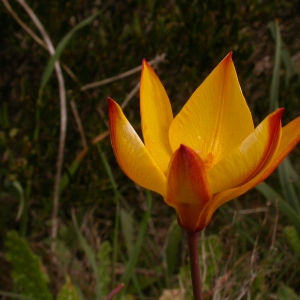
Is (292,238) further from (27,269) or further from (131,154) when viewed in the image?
(131,154)

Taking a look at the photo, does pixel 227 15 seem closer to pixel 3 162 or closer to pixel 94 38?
pixel 94 38

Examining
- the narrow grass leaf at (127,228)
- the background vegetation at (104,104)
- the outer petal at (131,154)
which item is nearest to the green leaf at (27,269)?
the background vegetation at (104,104)

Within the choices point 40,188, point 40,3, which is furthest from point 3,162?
point 40,3

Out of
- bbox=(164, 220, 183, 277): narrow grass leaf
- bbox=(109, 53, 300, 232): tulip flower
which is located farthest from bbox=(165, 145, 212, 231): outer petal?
bbox=(164, 220, 183, 277): narrow grass leaf

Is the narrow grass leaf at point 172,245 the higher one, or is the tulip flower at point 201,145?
the tulip flower at point 201,145

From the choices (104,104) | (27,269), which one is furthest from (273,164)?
(104,104)

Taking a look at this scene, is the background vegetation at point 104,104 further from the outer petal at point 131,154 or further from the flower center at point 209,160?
the outer petal at point 131,154
